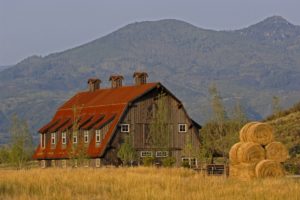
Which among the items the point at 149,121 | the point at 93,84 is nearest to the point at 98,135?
the point at 149,121

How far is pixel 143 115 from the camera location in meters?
71.6

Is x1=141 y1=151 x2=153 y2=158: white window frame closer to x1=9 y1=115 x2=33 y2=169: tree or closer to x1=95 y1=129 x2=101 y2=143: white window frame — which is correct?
x1=95 y1=129 x2=101 y2=143: white window frame

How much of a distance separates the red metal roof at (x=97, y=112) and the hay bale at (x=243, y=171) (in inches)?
1198

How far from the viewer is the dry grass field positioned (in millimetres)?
25812

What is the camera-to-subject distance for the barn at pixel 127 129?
225ft

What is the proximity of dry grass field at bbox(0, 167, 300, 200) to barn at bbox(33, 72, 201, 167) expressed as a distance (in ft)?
107

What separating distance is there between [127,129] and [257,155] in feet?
111

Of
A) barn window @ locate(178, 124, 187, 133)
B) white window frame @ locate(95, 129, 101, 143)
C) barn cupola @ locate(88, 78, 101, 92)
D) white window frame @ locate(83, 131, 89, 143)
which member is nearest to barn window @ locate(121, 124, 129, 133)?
white window frame @ locate(95, 129, 101, 143)

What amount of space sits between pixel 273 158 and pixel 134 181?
9.34 m

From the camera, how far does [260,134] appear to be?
38781mm

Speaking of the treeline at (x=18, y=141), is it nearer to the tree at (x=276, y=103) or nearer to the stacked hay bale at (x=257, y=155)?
the tree at (x=276, y=103)

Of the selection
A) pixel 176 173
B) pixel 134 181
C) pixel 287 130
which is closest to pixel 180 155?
pixel 287 130

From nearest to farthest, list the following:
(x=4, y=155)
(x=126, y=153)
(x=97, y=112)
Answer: (x=126, y=153) → (x=4, y=155) → (x=97, y=112)

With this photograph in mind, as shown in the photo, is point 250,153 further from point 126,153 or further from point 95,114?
point 95,114
